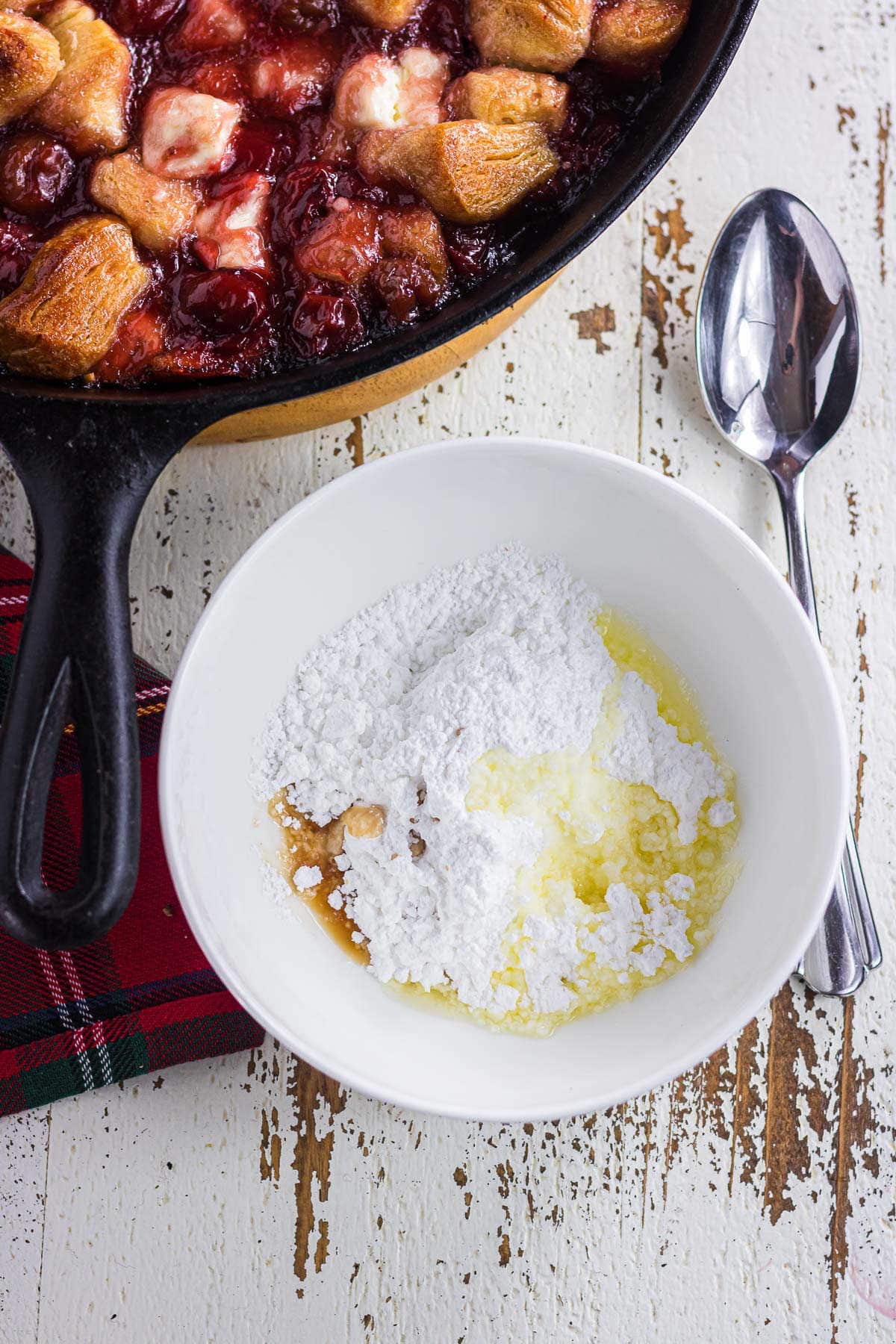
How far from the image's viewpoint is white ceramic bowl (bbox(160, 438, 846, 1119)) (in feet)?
3.92

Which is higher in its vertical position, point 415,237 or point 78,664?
point 415,237

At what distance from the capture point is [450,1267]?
4.46ft

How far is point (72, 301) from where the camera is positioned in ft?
3.38

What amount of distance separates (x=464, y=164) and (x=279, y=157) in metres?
0.20

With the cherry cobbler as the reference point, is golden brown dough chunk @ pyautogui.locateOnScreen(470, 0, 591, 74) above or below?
above

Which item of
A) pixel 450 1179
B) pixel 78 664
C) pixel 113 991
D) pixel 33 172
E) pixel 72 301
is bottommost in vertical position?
pixel 450 1179

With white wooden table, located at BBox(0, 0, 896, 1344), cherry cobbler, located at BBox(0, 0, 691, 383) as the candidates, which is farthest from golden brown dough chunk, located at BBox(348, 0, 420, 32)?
white wooden table, located at BBox(0, 0, 896, 1344)

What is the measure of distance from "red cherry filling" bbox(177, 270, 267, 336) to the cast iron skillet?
8 cm

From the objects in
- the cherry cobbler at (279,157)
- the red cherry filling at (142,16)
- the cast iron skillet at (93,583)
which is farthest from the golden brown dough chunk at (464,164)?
the red cherry filling at (142,16)

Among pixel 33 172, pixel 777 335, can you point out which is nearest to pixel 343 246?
pixel 33 172

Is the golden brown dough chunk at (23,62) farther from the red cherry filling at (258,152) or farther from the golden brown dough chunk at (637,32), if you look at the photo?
the golden brown dough chunk at (637,32)

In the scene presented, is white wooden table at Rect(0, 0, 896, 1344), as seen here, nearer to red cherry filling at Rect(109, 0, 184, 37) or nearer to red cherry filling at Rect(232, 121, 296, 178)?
red cherry filling at Rect(232, 121, 296, 178)

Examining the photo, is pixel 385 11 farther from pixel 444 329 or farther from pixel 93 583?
pixel 93 583

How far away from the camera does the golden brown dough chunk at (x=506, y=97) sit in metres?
1.09
